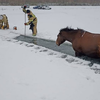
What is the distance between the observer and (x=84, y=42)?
189 inches

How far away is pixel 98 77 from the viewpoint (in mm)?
3795

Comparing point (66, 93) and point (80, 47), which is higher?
point (80, 47)

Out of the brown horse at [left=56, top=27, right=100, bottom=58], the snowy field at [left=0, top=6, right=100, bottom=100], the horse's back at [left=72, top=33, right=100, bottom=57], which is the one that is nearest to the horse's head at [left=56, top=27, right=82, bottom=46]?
the brown horse at [left=56, top=27, right=100, bottom=58]

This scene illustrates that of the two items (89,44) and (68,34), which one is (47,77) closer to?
(89,44)

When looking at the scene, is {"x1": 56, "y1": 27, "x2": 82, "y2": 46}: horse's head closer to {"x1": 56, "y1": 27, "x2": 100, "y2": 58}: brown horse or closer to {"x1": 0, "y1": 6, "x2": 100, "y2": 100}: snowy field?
{"x1": 56, "y1": 27, "x2": 100, "y2": 58}: brown horse

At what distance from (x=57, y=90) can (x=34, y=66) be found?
4.82 feet

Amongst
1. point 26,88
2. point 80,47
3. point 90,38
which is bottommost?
point 26,88

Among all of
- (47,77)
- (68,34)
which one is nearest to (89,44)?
(68,34)

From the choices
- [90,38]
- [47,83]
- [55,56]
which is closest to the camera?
[47,83]

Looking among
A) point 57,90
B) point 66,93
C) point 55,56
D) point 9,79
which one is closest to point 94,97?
point 66,93

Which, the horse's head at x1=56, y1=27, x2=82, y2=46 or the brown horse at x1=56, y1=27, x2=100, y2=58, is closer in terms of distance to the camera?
the brown horse at x1=56, y1=27, x2=100, y2=58

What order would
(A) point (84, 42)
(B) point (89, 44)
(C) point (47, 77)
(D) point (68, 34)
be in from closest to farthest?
(C) point (47, 77) → (B) point (89, 44) → (A) point (84, 42) → (D) point (68, 34)

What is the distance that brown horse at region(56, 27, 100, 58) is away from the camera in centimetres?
457

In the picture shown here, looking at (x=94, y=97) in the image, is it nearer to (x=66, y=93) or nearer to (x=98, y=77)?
(x=66, y=93)
